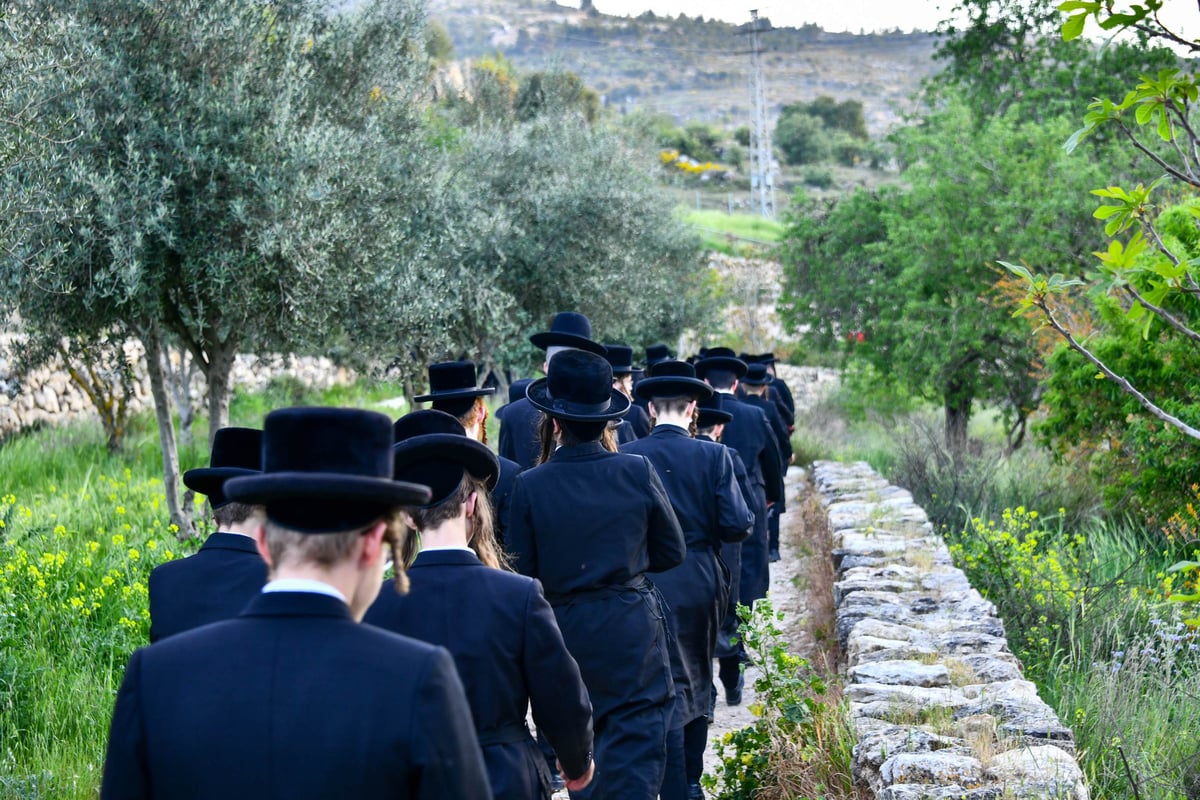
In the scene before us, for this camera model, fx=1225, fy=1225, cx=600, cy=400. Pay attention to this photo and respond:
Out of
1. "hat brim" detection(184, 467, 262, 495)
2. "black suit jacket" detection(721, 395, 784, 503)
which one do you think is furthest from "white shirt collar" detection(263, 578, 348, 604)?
"black suit jacket" detection(721, 395, 784, 503)

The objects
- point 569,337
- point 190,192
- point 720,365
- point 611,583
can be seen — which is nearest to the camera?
point 611,583

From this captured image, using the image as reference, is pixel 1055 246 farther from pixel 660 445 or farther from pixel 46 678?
pixel 46 678

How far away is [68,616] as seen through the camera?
6902 millimetres

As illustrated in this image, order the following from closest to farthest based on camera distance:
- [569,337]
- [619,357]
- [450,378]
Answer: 1. [450,378]
2. [569,337]
3. [619,357]

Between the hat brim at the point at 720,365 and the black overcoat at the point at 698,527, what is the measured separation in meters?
2.70

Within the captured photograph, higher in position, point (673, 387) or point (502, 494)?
point (673, 387)

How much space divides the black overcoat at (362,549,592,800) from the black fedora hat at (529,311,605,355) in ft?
13.6

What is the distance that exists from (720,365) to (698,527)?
3074 millimetres

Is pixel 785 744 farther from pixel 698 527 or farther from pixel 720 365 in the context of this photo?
pixel 720 365

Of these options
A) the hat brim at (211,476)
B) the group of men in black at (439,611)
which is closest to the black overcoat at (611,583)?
the group of men in black at (439,611)

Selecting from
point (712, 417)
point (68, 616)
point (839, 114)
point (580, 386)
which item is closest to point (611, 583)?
point (580, 386)

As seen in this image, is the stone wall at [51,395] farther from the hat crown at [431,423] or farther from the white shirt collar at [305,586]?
the white shirt collar at [305,586]

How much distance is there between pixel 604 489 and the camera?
16.6 feet

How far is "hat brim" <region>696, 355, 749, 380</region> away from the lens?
29.9ft
